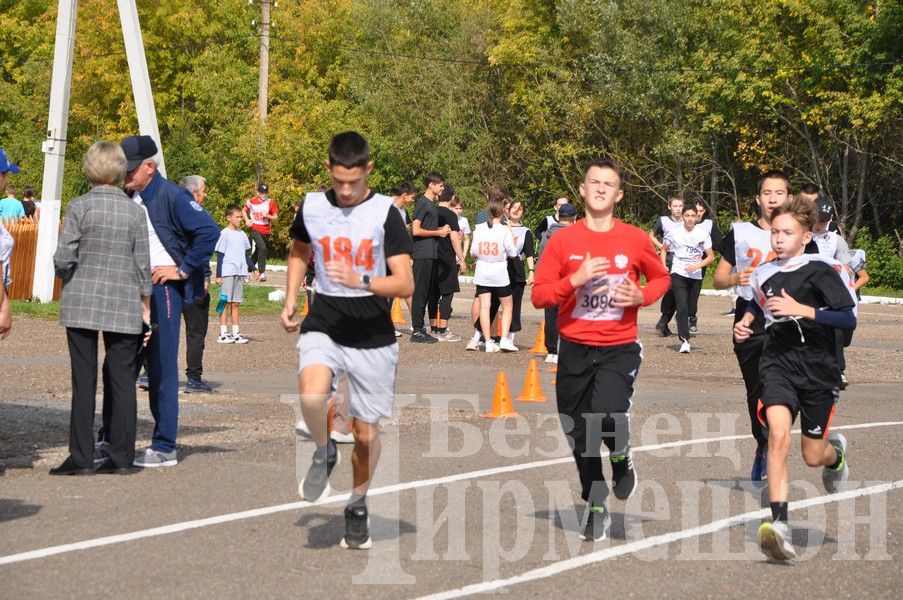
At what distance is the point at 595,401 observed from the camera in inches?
287

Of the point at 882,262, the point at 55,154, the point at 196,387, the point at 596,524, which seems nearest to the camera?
the point at 596,524

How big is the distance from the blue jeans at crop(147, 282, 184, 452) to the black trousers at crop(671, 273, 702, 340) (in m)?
10.2

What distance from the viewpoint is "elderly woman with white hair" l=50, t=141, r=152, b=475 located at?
869 cm

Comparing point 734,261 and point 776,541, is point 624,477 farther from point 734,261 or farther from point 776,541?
point 734,261

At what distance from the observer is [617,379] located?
731 centimetres

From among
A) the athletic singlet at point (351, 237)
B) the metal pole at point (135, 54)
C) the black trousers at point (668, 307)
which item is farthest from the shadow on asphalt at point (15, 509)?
the metal pole at point (135, 54)

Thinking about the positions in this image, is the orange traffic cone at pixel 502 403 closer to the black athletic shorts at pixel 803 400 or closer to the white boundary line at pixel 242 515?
the white boundary line at pixel 242 515

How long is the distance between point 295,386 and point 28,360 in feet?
11.0

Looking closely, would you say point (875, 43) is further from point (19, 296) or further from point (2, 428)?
point (2, 428)

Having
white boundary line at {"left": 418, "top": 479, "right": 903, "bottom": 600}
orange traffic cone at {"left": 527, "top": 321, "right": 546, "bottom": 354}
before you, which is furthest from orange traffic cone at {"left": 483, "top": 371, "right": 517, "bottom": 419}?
orange traffic cone at {"left": 527, "top": 321, "right": 546, "bottom": 354}

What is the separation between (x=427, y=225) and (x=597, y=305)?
1168 centimetres

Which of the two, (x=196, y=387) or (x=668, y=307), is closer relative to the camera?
(x=196, y=387)

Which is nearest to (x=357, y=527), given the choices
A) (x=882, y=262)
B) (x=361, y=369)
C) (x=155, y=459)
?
(x=361, y=369)

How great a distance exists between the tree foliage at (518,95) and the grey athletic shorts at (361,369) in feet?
100
